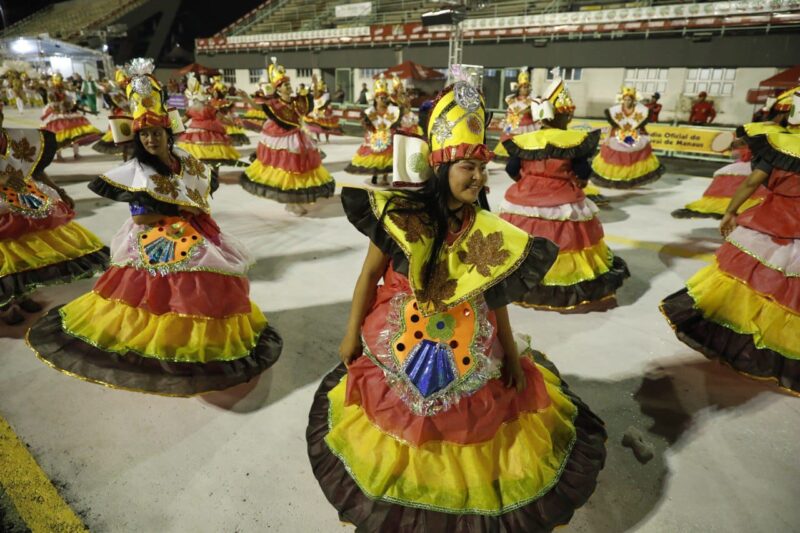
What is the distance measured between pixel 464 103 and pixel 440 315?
0.84 m

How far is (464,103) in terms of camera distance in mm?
1782

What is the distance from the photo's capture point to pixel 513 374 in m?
2.09

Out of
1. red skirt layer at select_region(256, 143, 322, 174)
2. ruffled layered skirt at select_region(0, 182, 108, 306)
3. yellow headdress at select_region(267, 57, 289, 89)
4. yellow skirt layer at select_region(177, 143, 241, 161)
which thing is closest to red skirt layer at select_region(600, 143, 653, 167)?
red skirt layer at select_region(256, 143, 322, 174)

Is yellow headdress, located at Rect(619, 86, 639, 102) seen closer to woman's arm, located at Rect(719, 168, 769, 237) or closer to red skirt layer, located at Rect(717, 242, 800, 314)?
woman's arm, located at Rect(719, 168, 769, 237)

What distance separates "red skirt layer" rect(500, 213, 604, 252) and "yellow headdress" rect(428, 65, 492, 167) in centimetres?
284

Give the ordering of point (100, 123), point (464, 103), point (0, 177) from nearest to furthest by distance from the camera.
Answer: point (464, 103), point (0, 177), point (100, 123)

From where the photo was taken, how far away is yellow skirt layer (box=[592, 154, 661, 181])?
8884 mm

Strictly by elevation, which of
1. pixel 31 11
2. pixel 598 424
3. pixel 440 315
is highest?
pixel 31 11

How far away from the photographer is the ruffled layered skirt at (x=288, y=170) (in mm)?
7168

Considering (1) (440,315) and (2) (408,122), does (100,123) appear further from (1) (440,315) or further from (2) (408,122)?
(1) (440,315)

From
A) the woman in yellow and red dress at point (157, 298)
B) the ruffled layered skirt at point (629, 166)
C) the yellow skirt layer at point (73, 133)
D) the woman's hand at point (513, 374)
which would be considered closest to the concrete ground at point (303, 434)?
the woman in yellow and red dress at point (157, 298)

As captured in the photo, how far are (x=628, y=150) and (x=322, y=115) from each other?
9.41 m

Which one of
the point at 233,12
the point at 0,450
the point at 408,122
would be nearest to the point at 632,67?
the point at 408,122

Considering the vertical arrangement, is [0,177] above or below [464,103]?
below
